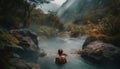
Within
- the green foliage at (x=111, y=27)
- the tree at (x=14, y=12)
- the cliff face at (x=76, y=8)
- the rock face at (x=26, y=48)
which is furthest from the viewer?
the cliff face at (x=76, y=8)

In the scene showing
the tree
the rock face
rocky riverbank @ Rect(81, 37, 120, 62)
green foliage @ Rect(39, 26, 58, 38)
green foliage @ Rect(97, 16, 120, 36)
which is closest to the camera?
the rock face

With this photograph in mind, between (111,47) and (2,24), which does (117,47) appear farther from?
(2,24)

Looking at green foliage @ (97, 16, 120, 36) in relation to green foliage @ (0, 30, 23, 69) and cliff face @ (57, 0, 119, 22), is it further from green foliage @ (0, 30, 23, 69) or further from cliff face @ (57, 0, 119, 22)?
cliff face @ (57, 0, 119, 22)

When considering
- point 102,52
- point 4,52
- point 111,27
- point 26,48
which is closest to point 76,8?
point 111,27

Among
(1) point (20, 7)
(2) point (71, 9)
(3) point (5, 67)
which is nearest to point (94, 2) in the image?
(2) point (71, 9)

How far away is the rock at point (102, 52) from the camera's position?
23.5m

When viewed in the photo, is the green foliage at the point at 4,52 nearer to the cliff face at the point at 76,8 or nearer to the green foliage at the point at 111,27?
the green foliage at the point at 111,27

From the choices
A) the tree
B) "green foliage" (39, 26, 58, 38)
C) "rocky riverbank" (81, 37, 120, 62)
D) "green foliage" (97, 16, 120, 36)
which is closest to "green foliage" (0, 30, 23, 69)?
the tree

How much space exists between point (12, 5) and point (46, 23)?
25890 mm

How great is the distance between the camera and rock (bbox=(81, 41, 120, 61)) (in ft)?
77.1

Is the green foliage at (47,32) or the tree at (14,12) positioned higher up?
the green foliage at (47,32)

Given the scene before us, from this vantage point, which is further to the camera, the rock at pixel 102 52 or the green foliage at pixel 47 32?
the green foliage at pixel 47 32

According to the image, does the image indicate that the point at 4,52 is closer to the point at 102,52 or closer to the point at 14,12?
the point at 102,52

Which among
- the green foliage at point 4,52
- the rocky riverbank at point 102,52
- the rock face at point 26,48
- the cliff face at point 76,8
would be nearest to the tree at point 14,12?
the rock face at point 26,48
